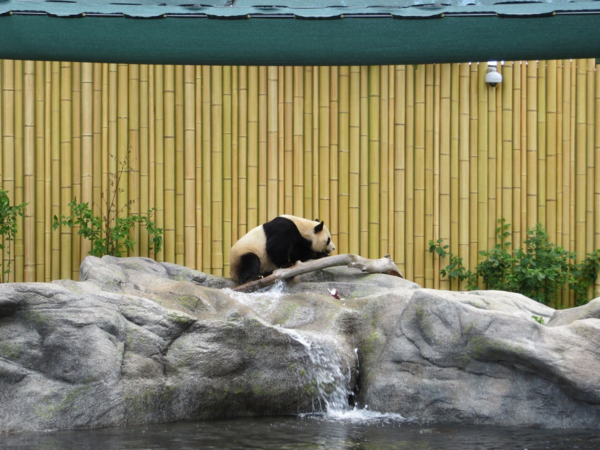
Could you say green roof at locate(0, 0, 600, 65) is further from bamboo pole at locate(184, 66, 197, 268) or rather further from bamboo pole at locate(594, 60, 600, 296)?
bamboo pole at locate(594, 60, 600, 296)

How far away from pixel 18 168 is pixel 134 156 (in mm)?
1051

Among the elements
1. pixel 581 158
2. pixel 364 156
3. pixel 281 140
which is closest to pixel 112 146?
pixel 281 140

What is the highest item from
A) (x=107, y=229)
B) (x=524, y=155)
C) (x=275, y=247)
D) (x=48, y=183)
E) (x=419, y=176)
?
(x=524, y=155)

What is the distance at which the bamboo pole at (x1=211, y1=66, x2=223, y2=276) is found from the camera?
25.2 feet

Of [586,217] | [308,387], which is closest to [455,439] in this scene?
[308,387]

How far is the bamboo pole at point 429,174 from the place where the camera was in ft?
25.8

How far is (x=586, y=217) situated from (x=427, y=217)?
1537 millimetres

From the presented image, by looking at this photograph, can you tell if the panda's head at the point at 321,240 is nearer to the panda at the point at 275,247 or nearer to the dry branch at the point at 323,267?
the panda at the point at 275,247

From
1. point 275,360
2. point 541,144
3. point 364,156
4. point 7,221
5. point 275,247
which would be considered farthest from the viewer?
point 541,144

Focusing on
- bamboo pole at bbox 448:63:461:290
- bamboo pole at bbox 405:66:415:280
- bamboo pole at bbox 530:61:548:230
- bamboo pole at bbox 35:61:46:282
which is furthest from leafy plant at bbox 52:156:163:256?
bamboo pole at bbox 530:61:548:230

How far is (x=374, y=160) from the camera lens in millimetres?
7859

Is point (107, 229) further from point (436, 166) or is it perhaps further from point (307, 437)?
point (307, 437)

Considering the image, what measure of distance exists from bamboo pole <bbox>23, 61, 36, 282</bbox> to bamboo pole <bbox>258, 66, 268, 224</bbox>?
2.07 m

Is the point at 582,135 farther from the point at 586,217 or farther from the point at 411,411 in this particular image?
the point at 411,411
